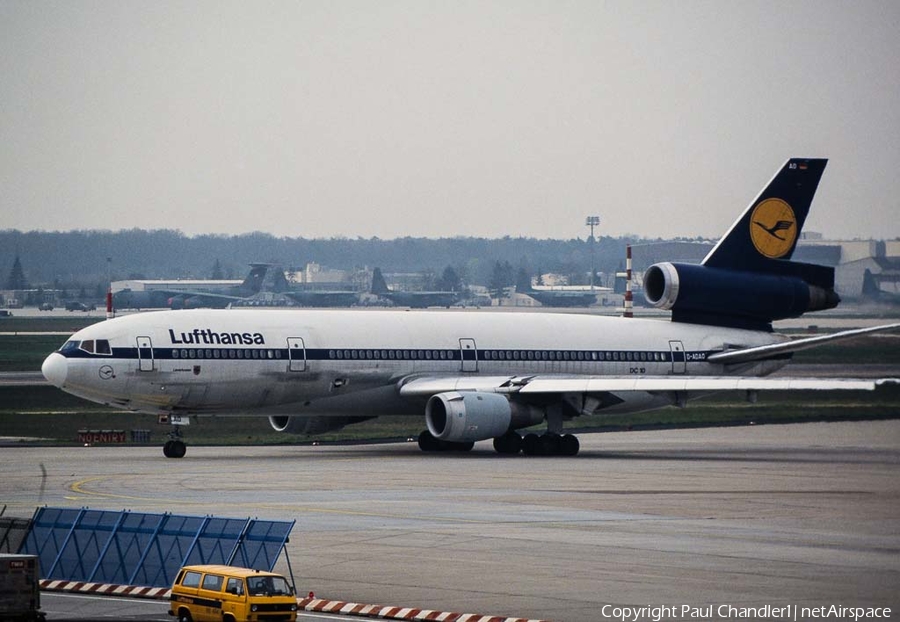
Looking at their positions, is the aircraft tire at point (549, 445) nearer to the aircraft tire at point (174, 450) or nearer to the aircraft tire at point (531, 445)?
the aircraft tire at point (531, 445)

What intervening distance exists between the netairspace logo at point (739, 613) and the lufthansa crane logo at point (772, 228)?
1496 inches

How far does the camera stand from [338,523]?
1265 inches

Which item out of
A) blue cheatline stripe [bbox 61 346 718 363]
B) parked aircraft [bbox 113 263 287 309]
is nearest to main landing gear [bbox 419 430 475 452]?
blue cheatline stripe [bbox 61 346 718 363]

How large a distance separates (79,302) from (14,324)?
15354mm

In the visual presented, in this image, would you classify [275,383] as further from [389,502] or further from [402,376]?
[389,502]

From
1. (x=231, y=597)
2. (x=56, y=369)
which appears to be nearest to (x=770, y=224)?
(x=56, y=369)

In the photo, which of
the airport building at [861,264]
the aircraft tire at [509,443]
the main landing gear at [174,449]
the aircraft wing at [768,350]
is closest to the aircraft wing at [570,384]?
the aircraft tire at [509,443]

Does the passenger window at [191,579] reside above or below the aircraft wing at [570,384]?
below

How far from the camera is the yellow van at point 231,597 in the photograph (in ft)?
66.2

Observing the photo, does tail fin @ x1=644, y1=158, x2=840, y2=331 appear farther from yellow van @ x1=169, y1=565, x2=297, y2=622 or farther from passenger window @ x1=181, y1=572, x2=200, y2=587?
yellow van @ x1=169, y1=565, x2=297, y2=622

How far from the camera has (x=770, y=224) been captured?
193 feet

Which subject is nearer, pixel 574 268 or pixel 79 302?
pixel 79 302

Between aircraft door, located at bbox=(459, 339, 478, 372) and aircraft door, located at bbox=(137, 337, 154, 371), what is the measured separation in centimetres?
1124

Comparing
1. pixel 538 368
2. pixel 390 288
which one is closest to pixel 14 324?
pixel 390 288
